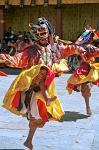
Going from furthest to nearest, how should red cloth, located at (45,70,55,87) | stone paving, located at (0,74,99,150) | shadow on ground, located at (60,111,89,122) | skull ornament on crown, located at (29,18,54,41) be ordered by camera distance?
shadow on ground, located at (60,111,89,122) → stone paving, located at (0,74,99,150) → skull ornament on crown, located at (29,18,54,41) → red cloth, located at (45,70,55,87)

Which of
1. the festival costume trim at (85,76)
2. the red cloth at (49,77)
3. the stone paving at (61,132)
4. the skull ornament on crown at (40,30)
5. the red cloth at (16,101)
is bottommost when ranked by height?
the stone paving at (61,132)

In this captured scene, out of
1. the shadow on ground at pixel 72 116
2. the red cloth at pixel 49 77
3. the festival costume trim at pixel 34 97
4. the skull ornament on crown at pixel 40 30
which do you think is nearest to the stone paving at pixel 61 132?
the shadow on ground at pixel 72 116

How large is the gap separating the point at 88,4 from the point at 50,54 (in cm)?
1589

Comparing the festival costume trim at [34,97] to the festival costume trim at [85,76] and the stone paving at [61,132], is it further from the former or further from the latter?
the festival costume trim at [85,76]

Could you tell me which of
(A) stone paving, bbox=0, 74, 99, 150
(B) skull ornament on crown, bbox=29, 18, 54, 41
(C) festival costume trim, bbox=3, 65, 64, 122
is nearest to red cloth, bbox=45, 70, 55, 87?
(C) festival costume trim, bbox=3, 65, 64, 122

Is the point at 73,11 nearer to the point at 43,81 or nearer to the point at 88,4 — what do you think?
the point at 88,4

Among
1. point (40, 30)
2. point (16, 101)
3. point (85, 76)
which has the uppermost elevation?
point (40, 30)

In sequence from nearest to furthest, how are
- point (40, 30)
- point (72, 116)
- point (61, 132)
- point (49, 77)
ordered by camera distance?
point (49, 77)
point (40, 30)
point (61, 132)
point (72, 116)

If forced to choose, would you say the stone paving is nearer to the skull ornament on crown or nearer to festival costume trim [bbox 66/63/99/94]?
festival costume trim [bbox 66/63/99/94]

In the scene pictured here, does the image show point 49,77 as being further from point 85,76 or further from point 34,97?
point 85,76

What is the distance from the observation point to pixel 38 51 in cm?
621

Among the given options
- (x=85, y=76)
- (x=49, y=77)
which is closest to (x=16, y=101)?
(x=49, y=77)

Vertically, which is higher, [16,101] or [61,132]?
[16,101]

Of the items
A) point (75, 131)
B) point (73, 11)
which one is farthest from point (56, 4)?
point (75, 131)
